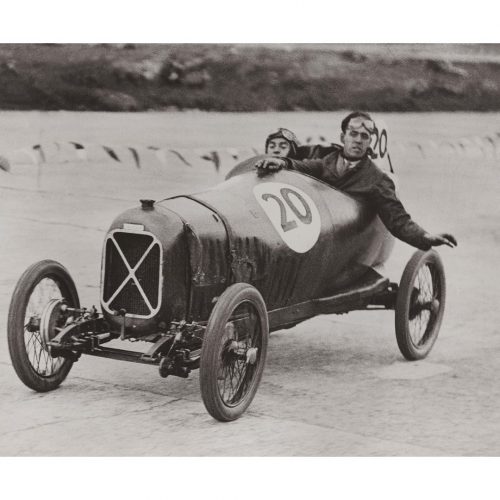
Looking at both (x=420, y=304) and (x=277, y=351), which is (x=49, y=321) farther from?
(x=420, y=304)

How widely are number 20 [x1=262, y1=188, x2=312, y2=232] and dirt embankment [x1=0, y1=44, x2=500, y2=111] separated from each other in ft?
1.83

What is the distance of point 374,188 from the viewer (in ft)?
15.5

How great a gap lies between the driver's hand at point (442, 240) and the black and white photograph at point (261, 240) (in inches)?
0.5

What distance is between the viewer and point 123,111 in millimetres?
4688

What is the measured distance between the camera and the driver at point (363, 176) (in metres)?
4.71

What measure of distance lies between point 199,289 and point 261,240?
0.41 metres

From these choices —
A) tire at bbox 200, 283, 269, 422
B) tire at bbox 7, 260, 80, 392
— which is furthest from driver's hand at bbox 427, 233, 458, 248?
tire at bbox 7, 260, 80, 392

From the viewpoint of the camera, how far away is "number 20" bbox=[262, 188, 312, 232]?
4.30 meters

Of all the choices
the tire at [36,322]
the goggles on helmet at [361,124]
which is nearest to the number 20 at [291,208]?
the goggles on helmet at [361,124]

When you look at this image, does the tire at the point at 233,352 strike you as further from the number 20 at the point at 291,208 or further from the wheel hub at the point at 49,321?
the wheel hub at the point at 49,321

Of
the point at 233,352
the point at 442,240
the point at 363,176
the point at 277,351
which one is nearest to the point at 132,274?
the point at 233,352

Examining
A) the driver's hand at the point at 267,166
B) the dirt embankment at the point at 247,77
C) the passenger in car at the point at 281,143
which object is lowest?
the driver's hand at the point at 267,166

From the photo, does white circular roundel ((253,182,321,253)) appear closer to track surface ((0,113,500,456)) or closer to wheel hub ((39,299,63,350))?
track surface ((0,113,500,456))

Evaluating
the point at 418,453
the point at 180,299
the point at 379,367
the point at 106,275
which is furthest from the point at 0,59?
the point at 418,453
